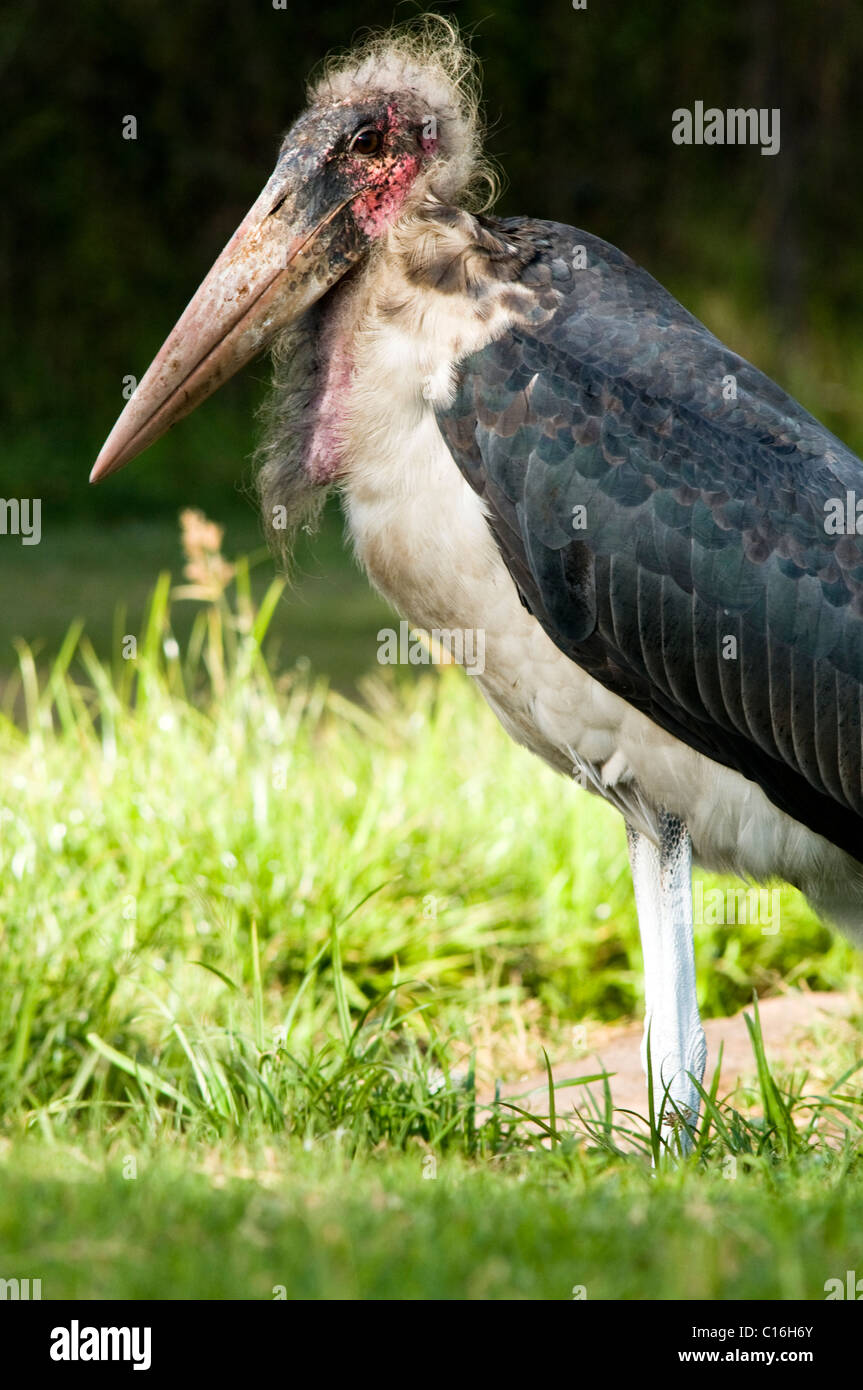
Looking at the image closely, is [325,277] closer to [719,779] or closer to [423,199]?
[423,199]

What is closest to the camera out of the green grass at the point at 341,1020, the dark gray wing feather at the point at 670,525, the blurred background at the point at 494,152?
the green grass at the point at 341,1020

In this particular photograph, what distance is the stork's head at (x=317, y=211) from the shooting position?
3.06 m

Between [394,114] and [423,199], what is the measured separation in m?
0.16

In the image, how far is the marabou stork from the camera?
288 centimetres

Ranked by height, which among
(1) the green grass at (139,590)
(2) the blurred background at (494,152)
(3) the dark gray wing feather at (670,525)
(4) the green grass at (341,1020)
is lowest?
(4) the green grass at (341,1020)

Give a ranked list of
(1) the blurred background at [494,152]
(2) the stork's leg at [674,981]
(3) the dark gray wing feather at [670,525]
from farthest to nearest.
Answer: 1. (1) the blurred background at [494,152]
2. (2) the stork's leg at [674,981]
3. (3) the dark gray wing feather at [670,525]

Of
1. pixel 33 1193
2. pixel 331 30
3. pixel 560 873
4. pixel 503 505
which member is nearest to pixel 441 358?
pixel 503 505

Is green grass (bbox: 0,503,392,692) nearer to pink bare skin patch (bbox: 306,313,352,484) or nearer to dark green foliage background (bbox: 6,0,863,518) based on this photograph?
dark green foliage background (bbox: 6,0,863,518)

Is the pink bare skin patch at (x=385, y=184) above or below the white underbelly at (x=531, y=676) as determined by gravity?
above

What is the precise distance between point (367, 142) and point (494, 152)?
9515 mm

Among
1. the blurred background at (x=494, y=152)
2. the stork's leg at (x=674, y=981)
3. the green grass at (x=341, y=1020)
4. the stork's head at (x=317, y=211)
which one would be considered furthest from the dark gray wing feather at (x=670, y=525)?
the blurred background at (x=494, y=152)

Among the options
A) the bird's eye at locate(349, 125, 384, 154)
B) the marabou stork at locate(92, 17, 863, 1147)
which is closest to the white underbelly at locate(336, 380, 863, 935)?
the marabou stork at locate(92, 17, 863, 1147)

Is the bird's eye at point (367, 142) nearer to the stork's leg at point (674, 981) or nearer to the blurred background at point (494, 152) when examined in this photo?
the stork's leg at point (674, 981)
